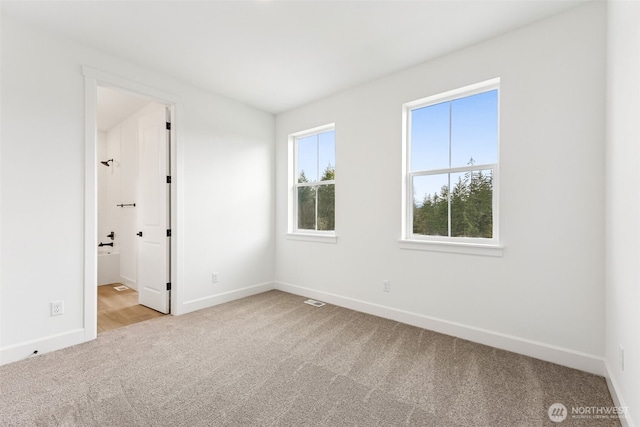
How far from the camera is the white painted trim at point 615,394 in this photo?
1.50m

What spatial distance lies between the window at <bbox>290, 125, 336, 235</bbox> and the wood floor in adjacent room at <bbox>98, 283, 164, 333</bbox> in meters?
2.17

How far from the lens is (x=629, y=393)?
1529 millimetres

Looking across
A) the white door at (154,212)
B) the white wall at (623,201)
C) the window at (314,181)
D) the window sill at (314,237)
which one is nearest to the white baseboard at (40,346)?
the white door at (154,212)

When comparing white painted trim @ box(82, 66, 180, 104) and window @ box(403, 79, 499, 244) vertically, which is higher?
white painted trim @ box(82, 66, 180, 104)

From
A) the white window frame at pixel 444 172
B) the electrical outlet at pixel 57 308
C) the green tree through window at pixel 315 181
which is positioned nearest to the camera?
the electrical outlet at pixel 57 308

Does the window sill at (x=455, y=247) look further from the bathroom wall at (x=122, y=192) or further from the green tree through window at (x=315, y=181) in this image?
the bathroom wall at (x=122, y=192)

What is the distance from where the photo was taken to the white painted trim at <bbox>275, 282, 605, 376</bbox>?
214cm

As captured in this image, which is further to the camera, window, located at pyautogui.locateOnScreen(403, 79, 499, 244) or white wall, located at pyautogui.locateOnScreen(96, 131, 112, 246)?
white wall, located at pyautogui.locateOnScreen(96, 131, 112, 246)

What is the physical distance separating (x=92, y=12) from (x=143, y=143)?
1.76 metres

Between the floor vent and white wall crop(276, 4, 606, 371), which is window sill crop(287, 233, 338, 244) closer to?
white wall crop(276, 4, 606, 371)

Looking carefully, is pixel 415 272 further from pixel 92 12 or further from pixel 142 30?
pixel 92 12

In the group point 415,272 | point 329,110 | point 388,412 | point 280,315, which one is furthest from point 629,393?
point 329,110

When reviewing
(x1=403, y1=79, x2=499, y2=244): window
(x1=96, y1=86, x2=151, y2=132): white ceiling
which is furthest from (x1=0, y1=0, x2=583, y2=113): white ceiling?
(x1=96, y1=86, x2=151, y2=132): white ceiling

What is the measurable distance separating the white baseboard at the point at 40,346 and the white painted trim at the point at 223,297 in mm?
993
